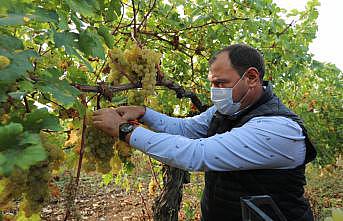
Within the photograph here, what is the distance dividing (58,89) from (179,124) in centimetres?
158

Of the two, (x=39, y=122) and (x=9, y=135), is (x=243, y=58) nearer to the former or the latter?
(x=39, y=122)

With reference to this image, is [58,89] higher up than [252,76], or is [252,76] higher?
[252,76]

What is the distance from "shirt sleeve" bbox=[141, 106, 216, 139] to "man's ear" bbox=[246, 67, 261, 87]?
562 mm

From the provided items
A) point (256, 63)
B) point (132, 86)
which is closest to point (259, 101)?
point (256, 63)

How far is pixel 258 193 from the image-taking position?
7.58 feet

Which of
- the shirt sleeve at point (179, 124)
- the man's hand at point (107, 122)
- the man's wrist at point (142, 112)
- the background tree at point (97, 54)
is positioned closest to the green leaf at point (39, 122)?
the background tree at point (97, 54)

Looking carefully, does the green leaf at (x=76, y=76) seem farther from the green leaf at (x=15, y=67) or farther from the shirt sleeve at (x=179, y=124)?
the green leaf at (x=15, y=67)

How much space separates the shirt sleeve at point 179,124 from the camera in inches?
105

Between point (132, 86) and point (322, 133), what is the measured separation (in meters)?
7.36

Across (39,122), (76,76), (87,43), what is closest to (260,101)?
(76,76)

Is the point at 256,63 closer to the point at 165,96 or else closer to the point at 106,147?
the point at 106,147

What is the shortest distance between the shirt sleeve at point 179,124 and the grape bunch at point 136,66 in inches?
14.4

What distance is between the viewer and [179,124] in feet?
9.55

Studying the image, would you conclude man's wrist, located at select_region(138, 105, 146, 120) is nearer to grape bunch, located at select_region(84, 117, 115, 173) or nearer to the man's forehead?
grape bunch, located at select_region(84, 117, 115, 173)
